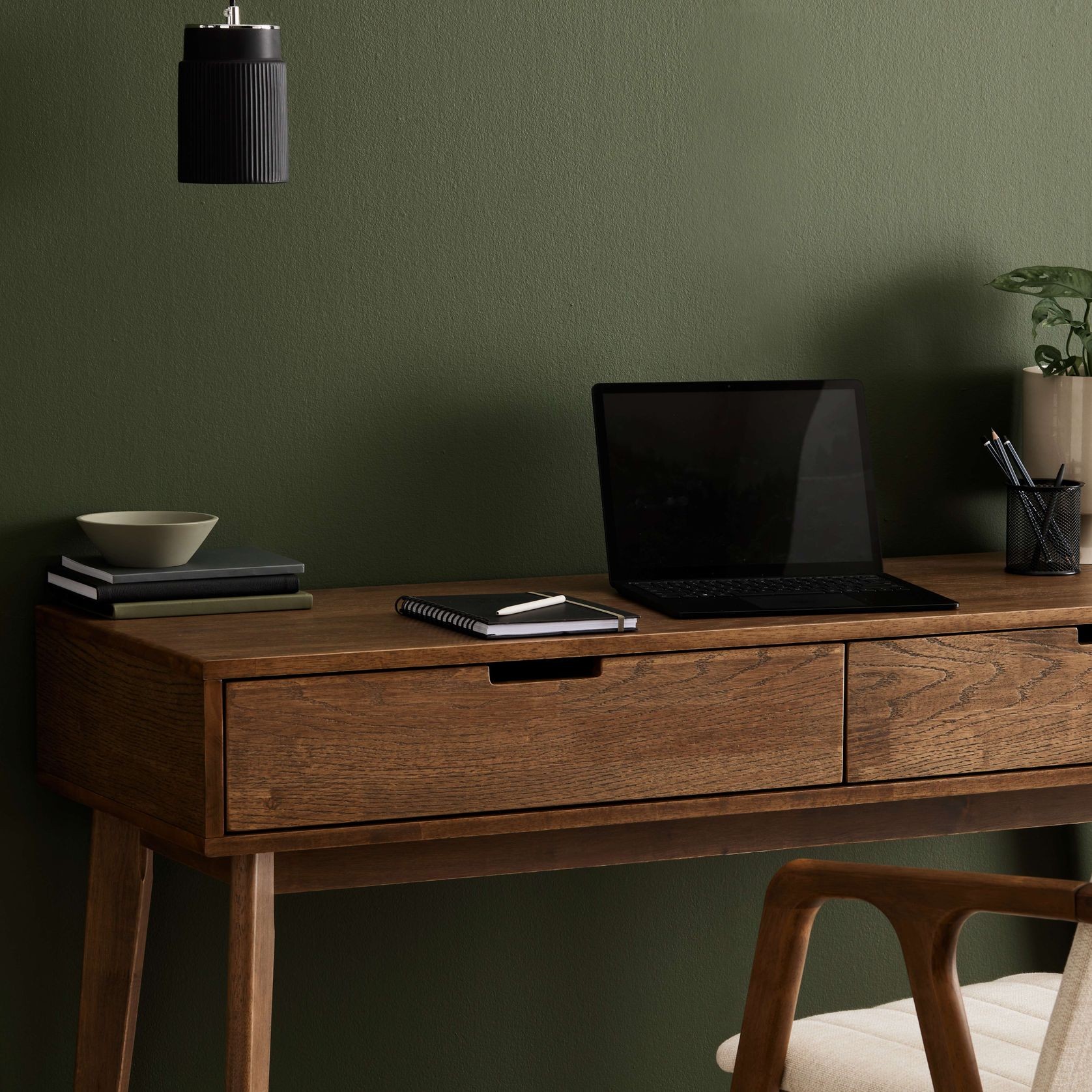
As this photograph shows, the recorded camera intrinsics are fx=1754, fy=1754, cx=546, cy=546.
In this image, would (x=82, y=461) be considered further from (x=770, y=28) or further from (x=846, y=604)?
(x=770, y=28)

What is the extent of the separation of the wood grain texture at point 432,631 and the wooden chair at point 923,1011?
352 mm

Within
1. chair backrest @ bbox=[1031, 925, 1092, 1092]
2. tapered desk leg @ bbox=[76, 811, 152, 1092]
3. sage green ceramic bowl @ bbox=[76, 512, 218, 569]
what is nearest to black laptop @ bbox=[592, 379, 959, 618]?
sage green ceramic bowl @ bbox=[76, 512, 218, 569]

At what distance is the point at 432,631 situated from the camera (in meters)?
1.83

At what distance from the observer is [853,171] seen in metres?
2.36

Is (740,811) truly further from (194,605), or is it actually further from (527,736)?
(194,605)

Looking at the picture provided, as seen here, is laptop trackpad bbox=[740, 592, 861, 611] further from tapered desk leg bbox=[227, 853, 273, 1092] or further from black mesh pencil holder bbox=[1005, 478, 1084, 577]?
tapered desk leg bbox=[227, 853, 273, 1092]

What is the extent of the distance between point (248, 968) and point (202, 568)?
447 mm

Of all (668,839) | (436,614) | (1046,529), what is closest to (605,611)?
(436,614)

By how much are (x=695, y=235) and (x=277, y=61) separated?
0.63 metres

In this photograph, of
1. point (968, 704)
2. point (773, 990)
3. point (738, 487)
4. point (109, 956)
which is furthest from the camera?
point (738, 487)

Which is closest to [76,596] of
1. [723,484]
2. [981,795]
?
[723,484]

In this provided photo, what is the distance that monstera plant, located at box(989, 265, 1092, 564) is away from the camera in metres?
2.29

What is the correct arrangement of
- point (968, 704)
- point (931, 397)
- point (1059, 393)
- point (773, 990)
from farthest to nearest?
point (931, 397), point (1059, 393), point (968, 704), point (773, 990)

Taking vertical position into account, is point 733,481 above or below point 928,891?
above
